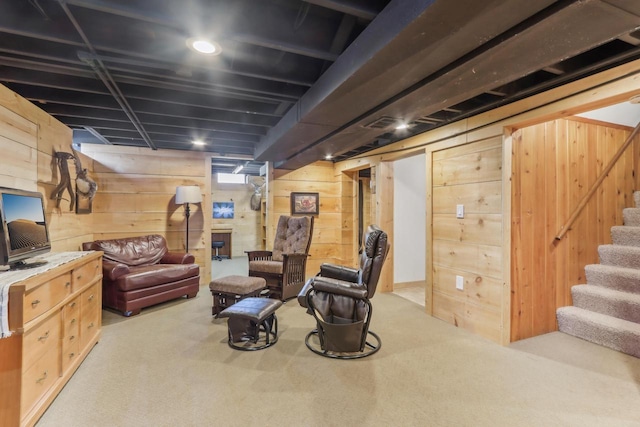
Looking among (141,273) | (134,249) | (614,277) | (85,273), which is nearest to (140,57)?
(85,273)

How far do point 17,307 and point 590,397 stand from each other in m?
3.44

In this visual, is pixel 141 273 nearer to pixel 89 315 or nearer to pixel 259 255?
pixel 89 315

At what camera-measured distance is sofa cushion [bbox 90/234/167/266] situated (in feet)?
12.9

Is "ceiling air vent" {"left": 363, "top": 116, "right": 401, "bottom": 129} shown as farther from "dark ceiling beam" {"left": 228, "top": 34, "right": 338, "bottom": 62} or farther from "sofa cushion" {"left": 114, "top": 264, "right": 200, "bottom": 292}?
"sofa cushion" {"left": 114, "top": 264, "right": 200, "bottom": 292}

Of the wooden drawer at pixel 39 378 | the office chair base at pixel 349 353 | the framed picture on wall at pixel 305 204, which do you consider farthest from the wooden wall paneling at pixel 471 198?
the wooden drawer at pixel 39 378

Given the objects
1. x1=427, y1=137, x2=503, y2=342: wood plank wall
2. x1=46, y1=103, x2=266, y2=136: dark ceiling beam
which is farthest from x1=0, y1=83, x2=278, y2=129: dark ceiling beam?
x1=427, y1=137, x2=503, y2=342: wood plank wall

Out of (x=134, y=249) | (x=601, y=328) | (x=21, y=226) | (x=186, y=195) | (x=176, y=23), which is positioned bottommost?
(x=601, y=328)

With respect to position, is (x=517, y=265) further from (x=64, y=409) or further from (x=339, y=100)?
(x=64, y=409)

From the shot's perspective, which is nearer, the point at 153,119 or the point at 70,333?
the point at 70,333

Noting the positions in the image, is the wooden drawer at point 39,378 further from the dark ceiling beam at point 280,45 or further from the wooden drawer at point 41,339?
the dark ceiling beam at point 280,45

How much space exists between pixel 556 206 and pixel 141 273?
468 centimetres

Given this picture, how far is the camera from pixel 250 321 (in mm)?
2725

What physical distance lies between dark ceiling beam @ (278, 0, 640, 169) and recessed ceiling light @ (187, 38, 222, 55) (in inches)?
46.2

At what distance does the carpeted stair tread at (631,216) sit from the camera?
330cm
